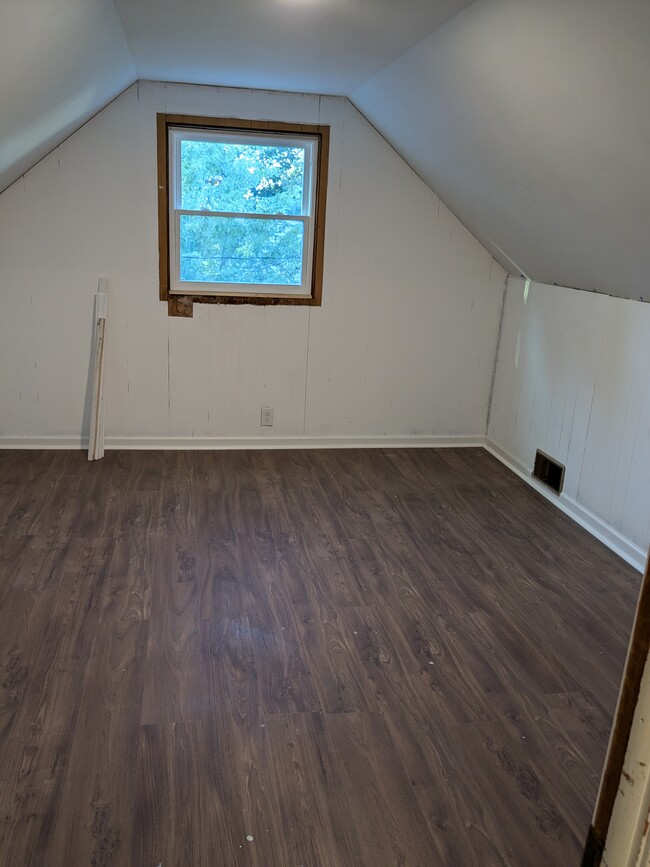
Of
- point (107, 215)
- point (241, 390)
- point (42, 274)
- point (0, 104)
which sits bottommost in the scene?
point (241, 390)

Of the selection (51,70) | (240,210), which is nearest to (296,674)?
(51,70)

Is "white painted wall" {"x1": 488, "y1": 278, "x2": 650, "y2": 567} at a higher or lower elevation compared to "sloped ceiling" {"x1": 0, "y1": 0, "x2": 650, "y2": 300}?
lower

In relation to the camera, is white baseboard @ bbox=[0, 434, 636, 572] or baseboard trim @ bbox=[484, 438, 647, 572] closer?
baseboard trim @ bbox=[484, 438, 647, 572]

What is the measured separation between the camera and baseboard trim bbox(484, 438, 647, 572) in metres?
3.37

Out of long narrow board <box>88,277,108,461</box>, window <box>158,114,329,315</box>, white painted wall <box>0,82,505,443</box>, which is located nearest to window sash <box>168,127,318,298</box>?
window <box>158,114,329,315</box>

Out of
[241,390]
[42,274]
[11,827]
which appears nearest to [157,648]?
[11,827]

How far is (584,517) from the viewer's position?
3775 millimetres

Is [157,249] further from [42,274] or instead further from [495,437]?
[495,437]

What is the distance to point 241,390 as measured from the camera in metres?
4.62

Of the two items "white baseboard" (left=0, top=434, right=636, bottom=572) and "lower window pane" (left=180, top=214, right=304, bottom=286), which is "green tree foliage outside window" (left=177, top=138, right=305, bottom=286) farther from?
"white baseboard" (left=0, top=434, right=636, bottom=572)

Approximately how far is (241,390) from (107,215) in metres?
1.30

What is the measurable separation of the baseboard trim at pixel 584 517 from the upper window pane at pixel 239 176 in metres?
2.12

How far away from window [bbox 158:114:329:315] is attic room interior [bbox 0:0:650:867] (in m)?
0.02

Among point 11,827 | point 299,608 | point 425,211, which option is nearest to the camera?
point 11,827
